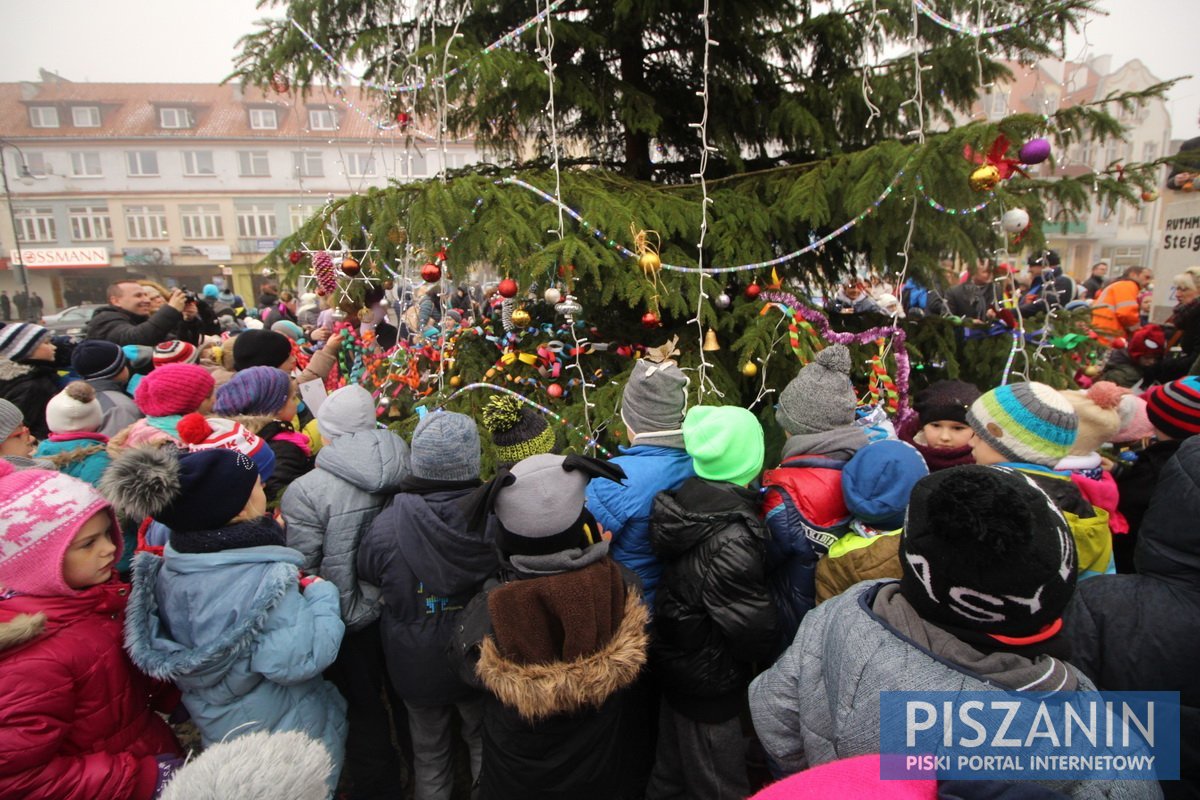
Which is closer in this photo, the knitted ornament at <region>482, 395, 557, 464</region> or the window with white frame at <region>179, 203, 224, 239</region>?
the knitted ornament at <region>482, 395, 557, 464</region>

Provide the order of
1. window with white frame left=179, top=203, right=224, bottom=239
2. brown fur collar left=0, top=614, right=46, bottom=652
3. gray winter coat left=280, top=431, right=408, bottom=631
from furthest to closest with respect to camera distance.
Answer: window with white frame left=179, top=203, right=224, bottom=239
gray winter coat left=280, top=431, right=408, bottom=631
brown fur collar left=0, top=614, right=46, bottom=652

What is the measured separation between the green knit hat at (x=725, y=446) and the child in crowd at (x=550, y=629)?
0.49 metres

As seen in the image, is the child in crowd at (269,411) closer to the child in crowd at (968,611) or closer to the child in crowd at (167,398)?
the child in crowd at (167,398)

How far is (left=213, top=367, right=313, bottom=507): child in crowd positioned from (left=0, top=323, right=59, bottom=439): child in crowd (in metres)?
1.47

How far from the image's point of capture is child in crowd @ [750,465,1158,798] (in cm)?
121

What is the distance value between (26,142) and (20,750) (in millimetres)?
46604

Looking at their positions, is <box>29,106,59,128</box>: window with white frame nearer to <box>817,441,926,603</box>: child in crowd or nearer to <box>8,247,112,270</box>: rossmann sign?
<box>8,247,112,270</box>: rossmann sign

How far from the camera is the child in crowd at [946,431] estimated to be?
2727 mm

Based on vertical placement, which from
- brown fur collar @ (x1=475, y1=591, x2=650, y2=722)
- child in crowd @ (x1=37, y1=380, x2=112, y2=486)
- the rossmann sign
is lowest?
brown fur collar @ (x1=475, y1=591, x2=650, y2=722)

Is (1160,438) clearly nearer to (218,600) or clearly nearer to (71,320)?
(218,600)

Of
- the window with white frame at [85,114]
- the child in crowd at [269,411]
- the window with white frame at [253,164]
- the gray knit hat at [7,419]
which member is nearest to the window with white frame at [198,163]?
the window with white frame at [253,164]

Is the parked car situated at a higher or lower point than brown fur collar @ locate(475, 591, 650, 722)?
higher

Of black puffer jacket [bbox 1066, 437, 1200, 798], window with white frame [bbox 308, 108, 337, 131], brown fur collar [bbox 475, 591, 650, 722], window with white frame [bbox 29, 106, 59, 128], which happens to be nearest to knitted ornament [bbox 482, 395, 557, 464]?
brown fur collar [bbox 475, 591, 650, 722]

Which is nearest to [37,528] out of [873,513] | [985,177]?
[873,513]
